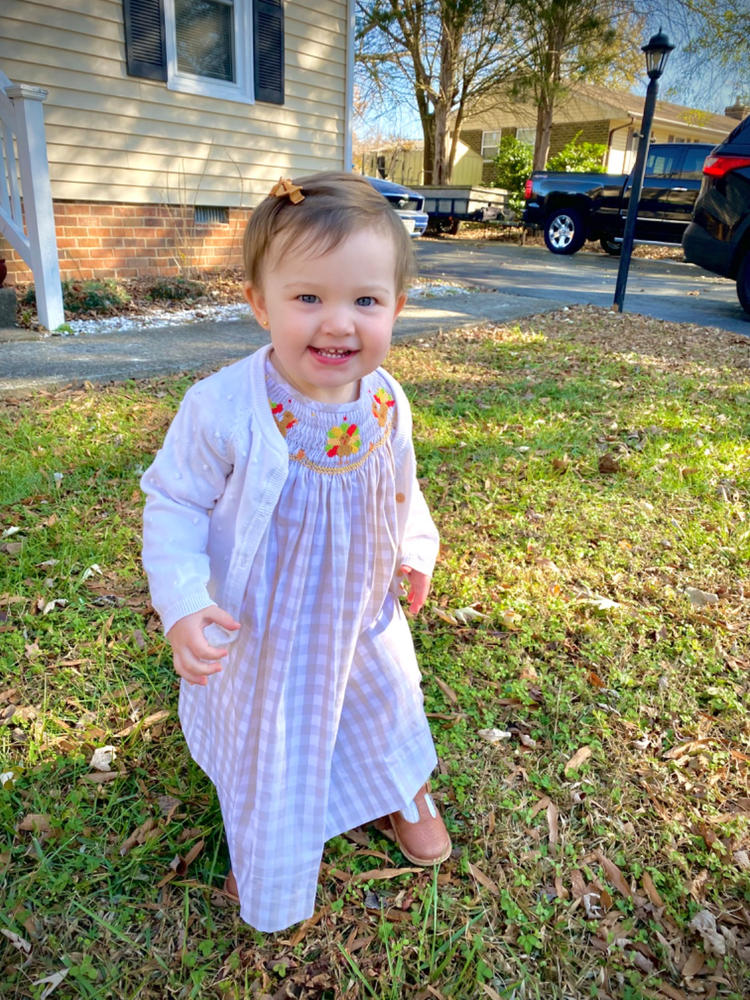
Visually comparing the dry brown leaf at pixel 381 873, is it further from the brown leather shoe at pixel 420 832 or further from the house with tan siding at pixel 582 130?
the house with tan siding at pixel 582 130

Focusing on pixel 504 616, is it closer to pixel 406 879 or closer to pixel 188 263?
pixel 406 879

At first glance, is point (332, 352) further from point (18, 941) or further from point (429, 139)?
point (429, 139)

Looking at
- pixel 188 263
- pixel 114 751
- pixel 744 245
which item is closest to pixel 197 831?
pixel 114 751

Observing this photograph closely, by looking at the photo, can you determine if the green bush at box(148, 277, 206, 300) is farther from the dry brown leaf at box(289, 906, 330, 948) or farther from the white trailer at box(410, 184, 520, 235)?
the white trailer at box(410, 184, 520, 235)

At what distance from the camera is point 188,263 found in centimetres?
819

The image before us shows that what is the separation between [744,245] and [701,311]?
943 millimetres

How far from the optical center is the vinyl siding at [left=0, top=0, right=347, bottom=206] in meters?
6.23

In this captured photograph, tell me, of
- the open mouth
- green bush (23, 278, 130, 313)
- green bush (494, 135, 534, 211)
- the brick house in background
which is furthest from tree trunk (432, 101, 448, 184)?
the open mouth

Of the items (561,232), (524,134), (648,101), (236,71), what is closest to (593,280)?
(648,101)

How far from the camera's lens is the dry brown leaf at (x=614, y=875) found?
1.59 metres

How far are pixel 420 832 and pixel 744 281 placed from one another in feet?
26.1

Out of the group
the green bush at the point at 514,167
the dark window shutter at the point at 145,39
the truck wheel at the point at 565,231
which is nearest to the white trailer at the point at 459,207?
the green bush at the point at 514,167

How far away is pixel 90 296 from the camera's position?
6508 mm

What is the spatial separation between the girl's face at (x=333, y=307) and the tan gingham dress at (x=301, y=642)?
0.13 meters
